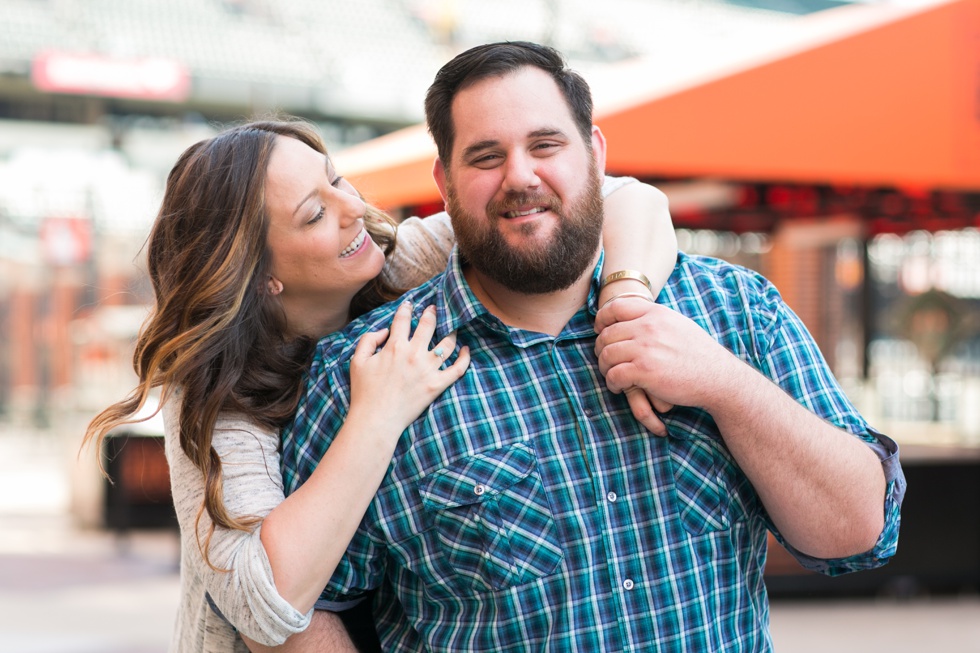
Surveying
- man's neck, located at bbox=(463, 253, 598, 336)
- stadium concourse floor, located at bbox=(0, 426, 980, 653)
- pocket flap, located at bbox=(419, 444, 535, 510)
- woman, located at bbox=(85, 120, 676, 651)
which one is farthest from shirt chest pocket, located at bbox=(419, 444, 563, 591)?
stadium concourse floor, located at bbox=(0, 426, 980, 653)

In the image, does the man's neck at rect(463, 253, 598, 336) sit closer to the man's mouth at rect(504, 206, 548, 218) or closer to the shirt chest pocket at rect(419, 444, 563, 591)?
the man's mouth at rect(504, 206, 548, 218)

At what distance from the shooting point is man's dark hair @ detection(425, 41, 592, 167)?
2.07 meters

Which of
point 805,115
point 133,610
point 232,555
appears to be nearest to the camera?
point 232,555

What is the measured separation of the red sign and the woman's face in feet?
34.1

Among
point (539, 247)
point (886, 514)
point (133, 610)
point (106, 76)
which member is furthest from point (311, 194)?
point (106, 76)

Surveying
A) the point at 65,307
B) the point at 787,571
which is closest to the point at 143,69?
the point at 65,307

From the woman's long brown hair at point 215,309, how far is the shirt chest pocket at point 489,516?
39 centimetres

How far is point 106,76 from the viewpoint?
1188cm

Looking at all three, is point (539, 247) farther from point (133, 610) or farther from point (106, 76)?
→ point (106, 76)

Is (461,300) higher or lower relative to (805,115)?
lower

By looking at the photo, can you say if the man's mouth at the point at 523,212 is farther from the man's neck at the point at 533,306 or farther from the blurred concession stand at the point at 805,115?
the blurred concession stand at the point at 805,115

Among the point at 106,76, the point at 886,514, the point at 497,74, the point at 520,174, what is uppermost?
the point at 106,76

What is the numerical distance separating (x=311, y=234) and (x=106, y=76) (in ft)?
34.8

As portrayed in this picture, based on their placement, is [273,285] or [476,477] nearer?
[476,477]
